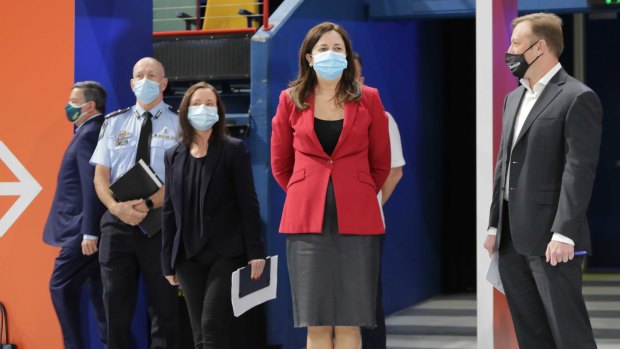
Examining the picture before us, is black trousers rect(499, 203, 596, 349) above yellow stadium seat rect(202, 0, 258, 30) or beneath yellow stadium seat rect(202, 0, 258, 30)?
beneath

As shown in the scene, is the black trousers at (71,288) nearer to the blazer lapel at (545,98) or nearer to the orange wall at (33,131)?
the orange wall at (33,131)

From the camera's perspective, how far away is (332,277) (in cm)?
455

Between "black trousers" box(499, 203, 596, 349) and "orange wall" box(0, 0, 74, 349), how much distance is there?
3140 mm

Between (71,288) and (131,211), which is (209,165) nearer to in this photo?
(131,211)

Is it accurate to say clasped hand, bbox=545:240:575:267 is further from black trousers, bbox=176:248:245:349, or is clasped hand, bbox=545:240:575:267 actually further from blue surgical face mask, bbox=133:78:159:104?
blue surgical face mask, bbox=133:78:159:104

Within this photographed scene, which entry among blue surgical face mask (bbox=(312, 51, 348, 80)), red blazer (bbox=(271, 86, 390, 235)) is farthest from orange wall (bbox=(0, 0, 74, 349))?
blue surgical face mask (bbox=(312, 51, 348, 80))

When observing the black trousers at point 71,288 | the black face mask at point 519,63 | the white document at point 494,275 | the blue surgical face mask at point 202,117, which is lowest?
the black trousers at point 71,288

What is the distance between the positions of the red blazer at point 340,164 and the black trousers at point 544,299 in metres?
0.55

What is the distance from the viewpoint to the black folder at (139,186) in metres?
5.91

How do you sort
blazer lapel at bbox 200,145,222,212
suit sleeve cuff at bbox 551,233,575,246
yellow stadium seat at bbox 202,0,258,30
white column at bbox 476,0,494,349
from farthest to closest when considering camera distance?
yellow stadium seat at bbox 202,0,258,30
blazer lapel at bbox 200,145,222,212
white column at bbox 476,0,494,349
suit sleeve cuff at bbox 551,233,575,246

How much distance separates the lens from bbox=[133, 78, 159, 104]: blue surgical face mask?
6.04 meters

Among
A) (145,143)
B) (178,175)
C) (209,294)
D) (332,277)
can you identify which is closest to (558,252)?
(332,277)

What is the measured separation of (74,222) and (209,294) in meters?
1.48

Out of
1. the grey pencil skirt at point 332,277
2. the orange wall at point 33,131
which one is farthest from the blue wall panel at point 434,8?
the grey pencil skirt at point 332,277
